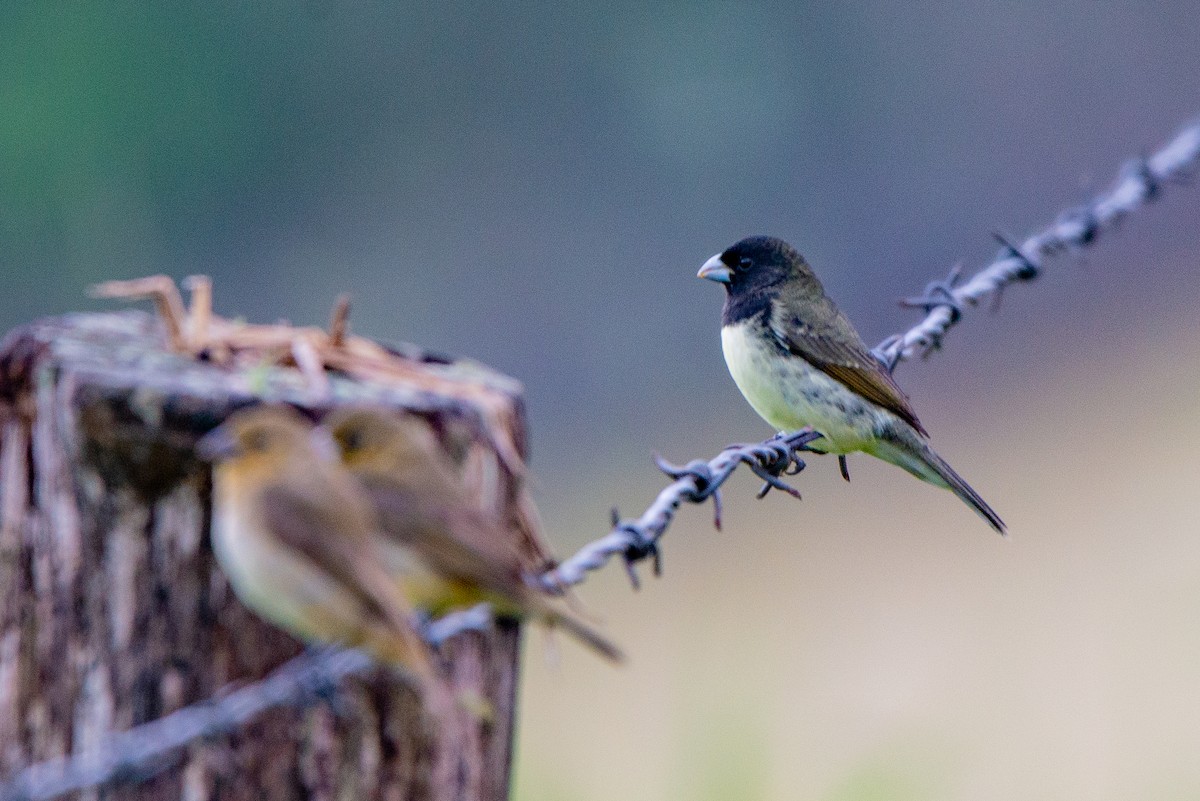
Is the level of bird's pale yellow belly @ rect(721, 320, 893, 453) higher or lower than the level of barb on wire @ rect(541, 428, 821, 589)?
higher

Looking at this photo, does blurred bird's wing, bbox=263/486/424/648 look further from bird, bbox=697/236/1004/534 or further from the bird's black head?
the bird's black head

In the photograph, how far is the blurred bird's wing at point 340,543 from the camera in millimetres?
2625

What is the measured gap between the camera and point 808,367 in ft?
19.9

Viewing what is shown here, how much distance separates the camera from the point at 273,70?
79.3 ft

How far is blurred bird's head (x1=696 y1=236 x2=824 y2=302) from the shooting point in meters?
6.25

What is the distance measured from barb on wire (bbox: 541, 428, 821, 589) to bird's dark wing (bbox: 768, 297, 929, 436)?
151 cm

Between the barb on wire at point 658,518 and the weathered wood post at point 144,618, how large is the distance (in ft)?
0.78

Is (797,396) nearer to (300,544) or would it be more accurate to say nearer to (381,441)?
(381,441)

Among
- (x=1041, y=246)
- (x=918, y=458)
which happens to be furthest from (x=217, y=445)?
(x=918, y=458)

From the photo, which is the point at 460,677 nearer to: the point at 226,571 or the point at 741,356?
the point at 226,571

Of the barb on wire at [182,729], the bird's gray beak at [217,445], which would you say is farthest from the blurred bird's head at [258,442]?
the barb on wire at [182,729]

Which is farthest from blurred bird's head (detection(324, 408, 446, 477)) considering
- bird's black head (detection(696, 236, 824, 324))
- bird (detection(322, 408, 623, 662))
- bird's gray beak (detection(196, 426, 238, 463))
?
bird's black head (detection(696, 236, 824, 324))

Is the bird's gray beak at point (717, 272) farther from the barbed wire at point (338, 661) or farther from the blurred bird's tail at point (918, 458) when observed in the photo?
the barbed wire at point (338, 661)

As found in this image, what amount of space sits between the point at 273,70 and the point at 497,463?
22.1 metres
